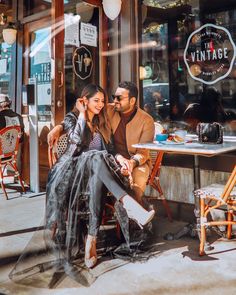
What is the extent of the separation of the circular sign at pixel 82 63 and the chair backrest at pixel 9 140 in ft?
3.71

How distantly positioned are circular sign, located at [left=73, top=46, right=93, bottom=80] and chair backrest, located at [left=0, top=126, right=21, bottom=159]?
1.13m

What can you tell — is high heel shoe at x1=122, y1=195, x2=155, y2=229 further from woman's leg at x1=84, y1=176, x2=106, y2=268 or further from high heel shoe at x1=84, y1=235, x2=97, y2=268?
high heel shoe at x1=84, y1=235, x2=97, y2=268

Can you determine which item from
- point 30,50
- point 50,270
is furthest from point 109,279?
point 30,50

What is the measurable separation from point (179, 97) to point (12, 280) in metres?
2.77

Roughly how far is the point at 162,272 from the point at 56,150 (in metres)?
1.35

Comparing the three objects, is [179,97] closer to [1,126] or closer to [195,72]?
[195,72]

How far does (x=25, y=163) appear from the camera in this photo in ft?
18.9

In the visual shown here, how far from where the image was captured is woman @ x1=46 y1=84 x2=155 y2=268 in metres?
2.75

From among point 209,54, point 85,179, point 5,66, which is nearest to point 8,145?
point 5,66

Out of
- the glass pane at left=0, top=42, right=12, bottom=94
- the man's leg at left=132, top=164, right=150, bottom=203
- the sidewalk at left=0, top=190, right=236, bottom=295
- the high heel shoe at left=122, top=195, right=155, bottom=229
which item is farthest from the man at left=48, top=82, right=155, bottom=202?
the glass pane at left=0, top=42, right=12, bottom=94

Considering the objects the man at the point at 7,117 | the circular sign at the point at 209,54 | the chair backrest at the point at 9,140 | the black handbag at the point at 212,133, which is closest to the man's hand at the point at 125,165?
the black handbag at the point at 212,133

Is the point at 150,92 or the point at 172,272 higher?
the point at 150,92

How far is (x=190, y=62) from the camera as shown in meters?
4.35

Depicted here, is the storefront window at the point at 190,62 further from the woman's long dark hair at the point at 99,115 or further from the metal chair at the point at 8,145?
the metal chair at the point at 8,145
